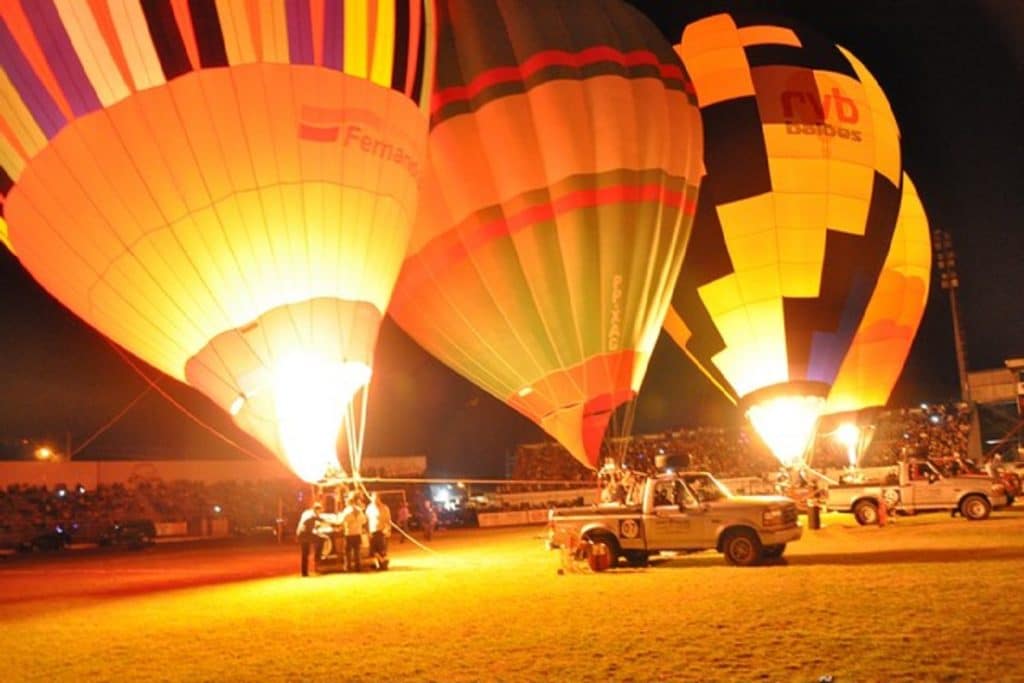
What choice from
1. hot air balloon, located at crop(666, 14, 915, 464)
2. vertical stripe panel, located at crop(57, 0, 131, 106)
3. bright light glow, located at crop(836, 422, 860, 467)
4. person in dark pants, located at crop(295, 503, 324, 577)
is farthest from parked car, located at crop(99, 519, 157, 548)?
vertical stripe panel, located at crop(57, 0, 131, 106)

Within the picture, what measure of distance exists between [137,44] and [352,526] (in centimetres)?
754

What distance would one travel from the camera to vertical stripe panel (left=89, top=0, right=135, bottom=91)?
10.3m

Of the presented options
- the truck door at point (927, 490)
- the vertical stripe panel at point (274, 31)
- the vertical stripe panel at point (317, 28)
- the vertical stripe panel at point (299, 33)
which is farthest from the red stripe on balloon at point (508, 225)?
the truck door at point (927, 490)

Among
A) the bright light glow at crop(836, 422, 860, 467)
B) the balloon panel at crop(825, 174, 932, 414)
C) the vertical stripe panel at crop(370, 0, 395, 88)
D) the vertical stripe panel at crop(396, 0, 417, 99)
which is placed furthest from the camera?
the bright light glow at crop(836, 422, 860, 467)

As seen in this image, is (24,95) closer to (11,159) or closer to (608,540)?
(11,159)

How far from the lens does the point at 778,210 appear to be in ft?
63.0

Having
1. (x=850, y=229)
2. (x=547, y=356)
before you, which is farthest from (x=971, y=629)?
(x=850, y=229)

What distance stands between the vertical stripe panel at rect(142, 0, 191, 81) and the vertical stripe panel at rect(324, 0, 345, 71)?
5.28ft

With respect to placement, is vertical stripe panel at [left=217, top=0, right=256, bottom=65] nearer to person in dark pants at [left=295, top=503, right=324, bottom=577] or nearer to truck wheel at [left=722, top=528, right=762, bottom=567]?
person in dark pants at [left=295, top=503, right=324, bottom=577]

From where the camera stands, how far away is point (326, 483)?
12633mm

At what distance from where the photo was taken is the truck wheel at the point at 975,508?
1917cm

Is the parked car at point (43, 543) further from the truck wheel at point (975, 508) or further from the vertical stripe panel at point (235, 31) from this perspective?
the truck wheel at point (975, 508)

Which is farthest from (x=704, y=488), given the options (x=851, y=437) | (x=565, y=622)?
(x=851, y=437)

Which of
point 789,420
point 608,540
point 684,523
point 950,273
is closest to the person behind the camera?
point 684,523
